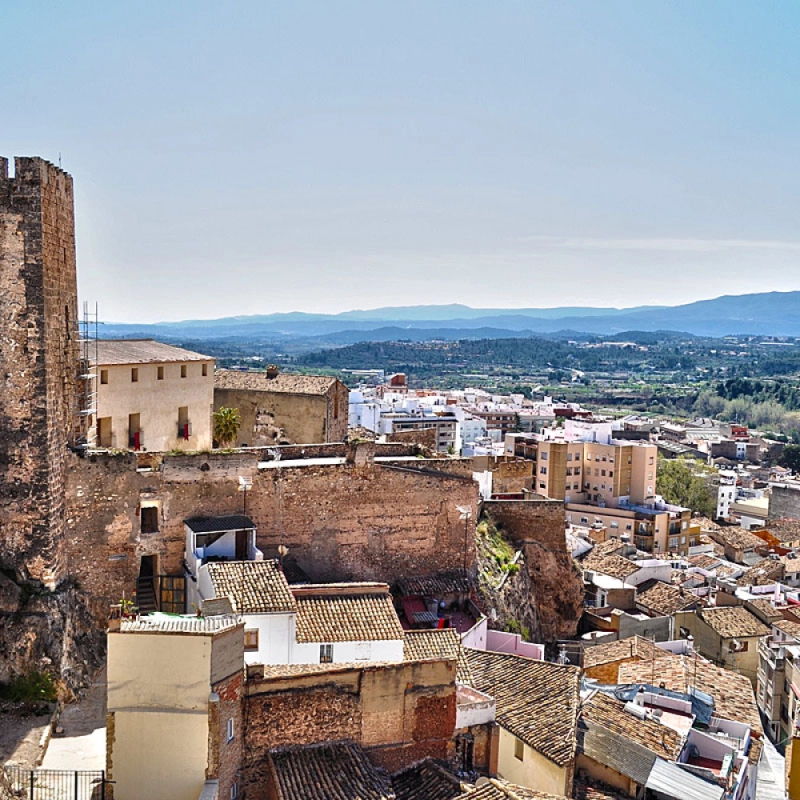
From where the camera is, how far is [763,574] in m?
41.4

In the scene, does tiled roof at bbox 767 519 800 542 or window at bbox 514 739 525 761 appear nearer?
window at bbox 514 739 525 761

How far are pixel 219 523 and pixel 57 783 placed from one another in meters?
7.20

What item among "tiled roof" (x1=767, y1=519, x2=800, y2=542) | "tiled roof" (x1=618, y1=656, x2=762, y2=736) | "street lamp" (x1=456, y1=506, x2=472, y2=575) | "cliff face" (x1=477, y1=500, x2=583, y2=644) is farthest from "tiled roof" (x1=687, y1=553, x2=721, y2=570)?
"street lamp" (x1=456, y1=506, x2=472, y2=575)

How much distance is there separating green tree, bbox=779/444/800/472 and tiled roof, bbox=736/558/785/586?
56379mm

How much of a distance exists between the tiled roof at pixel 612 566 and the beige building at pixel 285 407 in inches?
455

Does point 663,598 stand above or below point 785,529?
above

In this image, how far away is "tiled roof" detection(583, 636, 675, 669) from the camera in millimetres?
23875

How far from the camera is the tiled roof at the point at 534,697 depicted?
15500mm

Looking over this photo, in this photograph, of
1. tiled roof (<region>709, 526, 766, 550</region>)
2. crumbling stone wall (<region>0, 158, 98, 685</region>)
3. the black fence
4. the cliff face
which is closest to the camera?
the black fence

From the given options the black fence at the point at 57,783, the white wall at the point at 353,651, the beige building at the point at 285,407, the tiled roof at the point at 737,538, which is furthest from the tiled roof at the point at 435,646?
the tiled roof at the point at 737,538

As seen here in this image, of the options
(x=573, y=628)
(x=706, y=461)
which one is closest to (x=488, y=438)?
(x=706, y=461)

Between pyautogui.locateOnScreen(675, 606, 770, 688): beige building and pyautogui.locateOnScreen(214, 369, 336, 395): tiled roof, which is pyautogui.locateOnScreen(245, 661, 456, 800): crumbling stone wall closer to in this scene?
pyautogui.locateOnScreen(675, 606, 770, 688): beige building

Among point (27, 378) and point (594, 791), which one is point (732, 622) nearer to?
point (594, 791)

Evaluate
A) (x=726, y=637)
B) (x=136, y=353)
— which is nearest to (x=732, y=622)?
(x=726, y=637)
